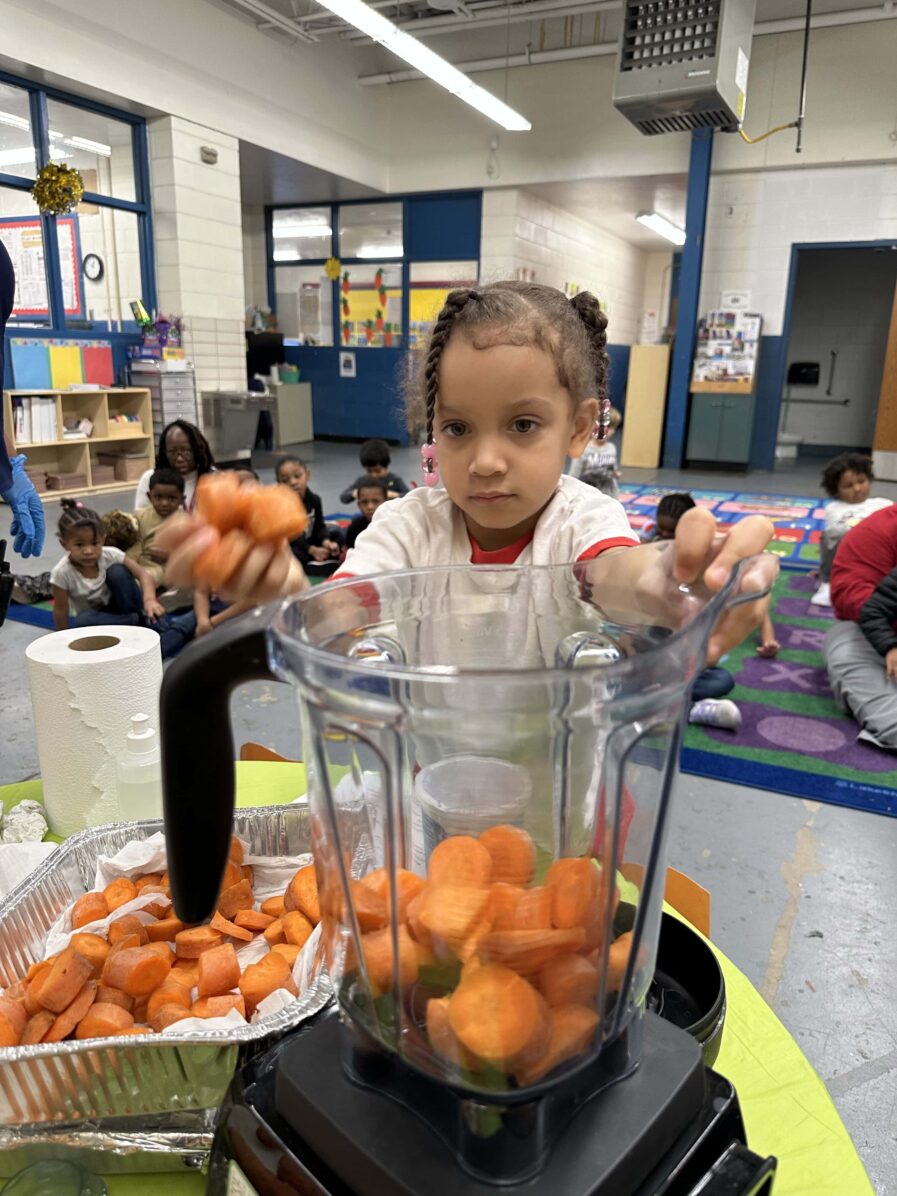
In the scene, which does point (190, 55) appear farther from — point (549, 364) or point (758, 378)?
point (549, 364)

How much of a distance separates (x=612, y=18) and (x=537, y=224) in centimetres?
205

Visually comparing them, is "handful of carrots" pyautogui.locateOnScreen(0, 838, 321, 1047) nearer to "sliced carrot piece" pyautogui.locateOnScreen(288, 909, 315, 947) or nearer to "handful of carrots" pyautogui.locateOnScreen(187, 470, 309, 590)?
"sliced carrot piece" pyautogui.locateOnScreen(288, 909, 315, 947)

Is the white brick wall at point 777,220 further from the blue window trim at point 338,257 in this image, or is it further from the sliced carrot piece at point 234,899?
the sliced carrot piece at point 234,899

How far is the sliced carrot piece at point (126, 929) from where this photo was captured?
26.6 inches

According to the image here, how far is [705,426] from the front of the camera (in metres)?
7.19

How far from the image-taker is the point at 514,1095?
0.38 meters

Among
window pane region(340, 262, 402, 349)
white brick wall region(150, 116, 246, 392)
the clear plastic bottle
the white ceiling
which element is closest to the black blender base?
the clear plastic bottle

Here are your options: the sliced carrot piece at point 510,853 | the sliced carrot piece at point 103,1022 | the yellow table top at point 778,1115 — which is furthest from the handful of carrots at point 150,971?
the sliced carrot piece at point 510,853

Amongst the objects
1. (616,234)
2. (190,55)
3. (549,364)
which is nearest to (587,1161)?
(549,364)

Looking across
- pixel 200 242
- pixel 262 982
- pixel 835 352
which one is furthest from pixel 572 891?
pixel 835 352

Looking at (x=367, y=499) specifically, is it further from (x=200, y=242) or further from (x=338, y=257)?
(x=338, y=257)

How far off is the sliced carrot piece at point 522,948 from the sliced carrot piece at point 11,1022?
386mm

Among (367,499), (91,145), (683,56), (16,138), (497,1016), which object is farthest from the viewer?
(91,145)

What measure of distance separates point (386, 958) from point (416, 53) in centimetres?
598
